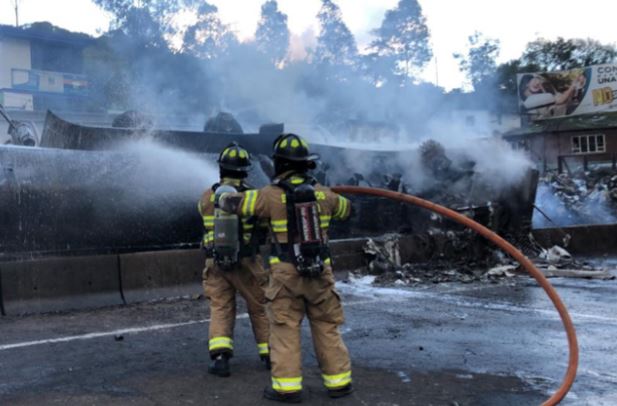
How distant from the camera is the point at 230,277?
437 cm

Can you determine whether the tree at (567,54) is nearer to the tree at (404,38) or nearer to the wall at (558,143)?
the wall at (558,143)

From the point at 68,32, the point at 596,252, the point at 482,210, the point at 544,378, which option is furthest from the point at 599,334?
the point at 68,32

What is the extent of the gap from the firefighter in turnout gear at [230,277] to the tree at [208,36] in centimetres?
1721

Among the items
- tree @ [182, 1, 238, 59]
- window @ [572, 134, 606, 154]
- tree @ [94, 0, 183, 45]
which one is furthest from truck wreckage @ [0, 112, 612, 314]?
window @ [572, 134, 606, 154]

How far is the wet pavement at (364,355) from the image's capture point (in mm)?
3791

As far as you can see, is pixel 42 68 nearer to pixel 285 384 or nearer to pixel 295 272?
pixel 295 272

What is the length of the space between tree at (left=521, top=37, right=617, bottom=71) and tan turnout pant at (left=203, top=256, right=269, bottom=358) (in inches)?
1838

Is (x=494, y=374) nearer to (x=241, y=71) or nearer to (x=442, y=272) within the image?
(x=442, y=272)

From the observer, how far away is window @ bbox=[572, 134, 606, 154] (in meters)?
30.6

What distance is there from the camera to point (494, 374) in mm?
4234

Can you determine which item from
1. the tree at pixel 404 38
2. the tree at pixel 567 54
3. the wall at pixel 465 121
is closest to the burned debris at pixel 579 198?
the wall at pixel 465 121

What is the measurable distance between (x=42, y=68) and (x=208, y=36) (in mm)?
10365

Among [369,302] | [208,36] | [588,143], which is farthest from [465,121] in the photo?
[588,143]

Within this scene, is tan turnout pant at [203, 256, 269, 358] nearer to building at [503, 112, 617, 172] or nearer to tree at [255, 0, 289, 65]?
tree at [255, 0, 289, 65]
